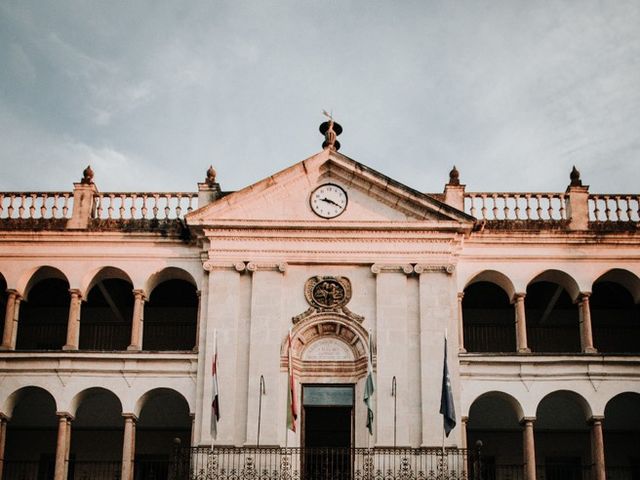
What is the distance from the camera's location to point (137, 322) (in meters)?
28.0

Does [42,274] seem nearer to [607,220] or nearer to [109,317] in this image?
[109,317]

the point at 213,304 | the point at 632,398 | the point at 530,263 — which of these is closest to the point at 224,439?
the point at 213,304

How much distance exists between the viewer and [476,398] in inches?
1065

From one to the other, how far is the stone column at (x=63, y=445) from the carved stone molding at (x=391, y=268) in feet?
30.0

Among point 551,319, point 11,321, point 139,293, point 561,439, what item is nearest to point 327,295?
point 139,293

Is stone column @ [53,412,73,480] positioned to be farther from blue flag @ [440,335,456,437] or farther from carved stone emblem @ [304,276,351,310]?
blue flag @ [440,335,456,437]

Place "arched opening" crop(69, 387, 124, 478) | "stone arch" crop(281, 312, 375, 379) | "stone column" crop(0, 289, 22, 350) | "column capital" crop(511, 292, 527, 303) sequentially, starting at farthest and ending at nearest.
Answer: "arched opening" crop(69, 387, 124, 478), "column capital" crop(511, 292, 527, 303), "stone column" crop(0, 289, 22, 350), "stone arch" crop(281, 312, 375, 379)

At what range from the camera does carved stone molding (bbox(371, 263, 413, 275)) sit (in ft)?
90.4

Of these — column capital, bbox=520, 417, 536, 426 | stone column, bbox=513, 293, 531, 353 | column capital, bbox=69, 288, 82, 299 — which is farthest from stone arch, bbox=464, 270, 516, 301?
column capital, bbox=69, 288, 82, 299

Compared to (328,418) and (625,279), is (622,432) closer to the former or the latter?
(625,279)

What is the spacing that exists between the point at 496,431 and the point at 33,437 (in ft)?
44.5

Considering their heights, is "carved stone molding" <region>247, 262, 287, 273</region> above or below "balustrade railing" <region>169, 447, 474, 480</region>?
above

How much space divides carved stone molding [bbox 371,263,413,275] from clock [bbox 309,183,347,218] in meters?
1.87

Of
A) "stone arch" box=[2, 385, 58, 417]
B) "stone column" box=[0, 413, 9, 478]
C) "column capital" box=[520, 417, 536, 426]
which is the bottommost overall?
"stone column" box=[0, 413, 9, 478]
